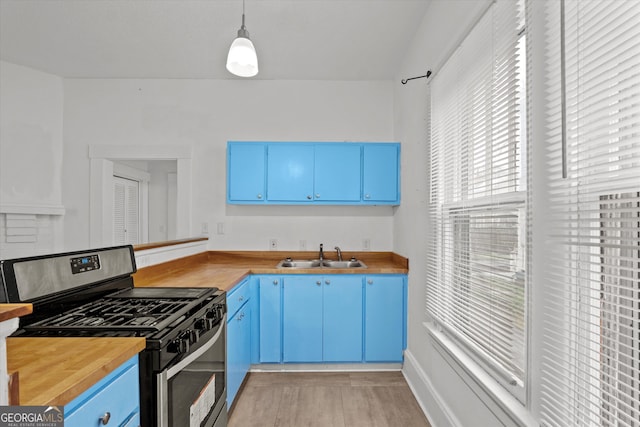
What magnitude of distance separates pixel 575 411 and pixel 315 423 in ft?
5.28

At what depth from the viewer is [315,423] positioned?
6.93 ft

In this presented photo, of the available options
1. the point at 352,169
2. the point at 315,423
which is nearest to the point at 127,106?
the point at 352,169

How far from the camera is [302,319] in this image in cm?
278

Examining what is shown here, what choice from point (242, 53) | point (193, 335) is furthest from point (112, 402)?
point (242, 53)

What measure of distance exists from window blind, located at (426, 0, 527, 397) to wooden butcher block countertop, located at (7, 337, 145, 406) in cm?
137

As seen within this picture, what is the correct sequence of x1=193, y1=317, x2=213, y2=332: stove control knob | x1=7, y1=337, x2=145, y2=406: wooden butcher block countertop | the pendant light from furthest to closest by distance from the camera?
1. the pendant light
2. x1=193, y1=317, x2=213, y2=332: stove control knob
3. x1=7, y1=337, x2=145, y2=406: wooden butcher block countertop

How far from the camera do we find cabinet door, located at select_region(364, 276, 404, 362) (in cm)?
279

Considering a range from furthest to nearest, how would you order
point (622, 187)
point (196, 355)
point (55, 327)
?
point (196, 355) < point (55, 327) < point (622, 187)

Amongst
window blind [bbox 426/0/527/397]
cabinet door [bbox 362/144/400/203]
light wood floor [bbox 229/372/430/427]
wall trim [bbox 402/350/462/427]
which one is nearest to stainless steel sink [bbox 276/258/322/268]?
cabinet door [bbox 362/144/400/203]

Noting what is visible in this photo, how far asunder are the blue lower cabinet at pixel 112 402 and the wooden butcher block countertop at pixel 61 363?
32 mm

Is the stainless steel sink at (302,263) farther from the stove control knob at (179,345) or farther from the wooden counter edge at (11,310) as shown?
the wooden counter edge at (11,310)

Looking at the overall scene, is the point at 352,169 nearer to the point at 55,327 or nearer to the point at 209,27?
the point at 209,27

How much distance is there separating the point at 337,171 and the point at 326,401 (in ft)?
6.32

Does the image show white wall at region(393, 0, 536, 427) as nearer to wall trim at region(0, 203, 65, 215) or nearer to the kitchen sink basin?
the kitchen sink basin
